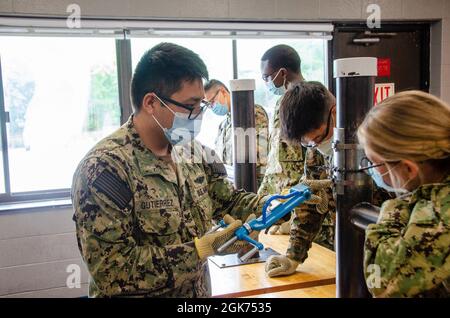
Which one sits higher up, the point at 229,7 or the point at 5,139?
the point at 229,7

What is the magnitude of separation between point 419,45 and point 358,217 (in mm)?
3398

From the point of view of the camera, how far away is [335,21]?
11.8 ft

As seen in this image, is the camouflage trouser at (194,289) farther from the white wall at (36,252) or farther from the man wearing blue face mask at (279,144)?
the white wall at (36,252)

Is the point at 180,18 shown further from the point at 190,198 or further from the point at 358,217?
the point at 358,217

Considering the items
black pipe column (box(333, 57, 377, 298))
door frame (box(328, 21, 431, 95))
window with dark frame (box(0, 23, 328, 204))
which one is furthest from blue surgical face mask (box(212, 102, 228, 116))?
black pipe column (box(333, 57, 377, 298))

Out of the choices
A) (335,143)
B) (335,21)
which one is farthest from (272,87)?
(335,143)

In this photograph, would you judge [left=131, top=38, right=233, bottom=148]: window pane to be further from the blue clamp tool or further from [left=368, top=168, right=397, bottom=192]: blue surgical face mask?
[left=368, top=168, right=397, bottom=192]: blue surgical face mask

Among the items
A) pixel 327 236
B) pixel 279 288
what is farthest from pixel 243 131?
pixel 279 288

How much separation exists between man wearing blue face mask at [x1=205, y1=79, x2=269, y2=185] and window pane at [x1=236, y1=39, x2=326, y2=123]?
556mm

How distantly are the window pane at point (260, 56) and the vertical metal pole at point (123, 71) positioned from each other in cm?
87

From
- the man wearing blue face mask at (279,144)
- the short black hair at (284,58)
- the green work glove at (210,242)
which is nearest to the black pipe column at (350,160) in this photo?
the green work glove at (210,242)

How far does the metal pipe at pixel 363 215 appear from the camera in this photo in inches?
39.0

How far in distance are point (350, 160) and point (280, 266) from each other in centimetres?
66

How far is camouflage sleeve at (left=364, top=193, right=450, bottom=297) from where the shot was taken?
83cm
